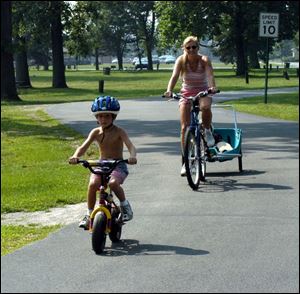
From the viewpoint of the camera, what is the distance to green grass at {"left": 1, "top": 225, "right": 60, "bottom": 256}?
7.56m

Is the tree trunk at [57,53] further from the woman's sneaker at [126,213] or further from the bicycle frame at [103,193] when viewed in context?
the bicycle frame at [103,193]

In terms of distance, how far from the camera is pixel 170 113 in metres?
24.6

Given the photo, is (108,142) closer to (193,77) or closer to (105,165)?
(105,165)

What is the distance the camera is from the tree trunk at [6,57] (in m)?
32.3

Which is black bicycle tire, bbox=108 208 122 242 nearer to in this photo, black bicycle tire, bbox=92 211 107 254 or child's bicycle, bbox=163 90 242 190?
black bicycle tire, bbox=92 211 107 254

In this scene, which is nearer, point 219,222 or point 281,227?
point 281,227

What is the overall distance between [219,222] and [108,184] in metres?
1.28

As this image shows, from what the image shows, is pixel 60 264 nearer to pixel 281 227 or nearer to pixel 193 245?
pixel 193 245

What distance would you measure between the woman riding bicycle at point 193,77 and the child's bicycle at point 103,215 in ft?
9.53

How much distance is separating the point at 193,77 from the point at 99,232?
3.76 metres

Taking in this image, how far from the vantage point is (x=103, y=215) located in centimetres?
708

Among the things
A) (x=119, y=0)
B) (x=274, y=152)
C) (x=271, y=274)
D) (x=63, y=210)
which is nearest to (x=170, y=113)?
(x=274, y=152)

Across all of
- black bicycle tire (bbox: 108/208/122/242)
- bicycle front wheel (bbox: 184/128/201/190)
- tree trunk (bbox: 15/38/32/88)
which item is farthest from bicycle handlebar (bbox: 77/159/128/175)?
tree trunk (bbox: 15/38/32/88)

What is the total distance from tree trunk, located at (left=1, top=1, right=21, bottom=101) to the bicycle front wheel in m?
22.6
